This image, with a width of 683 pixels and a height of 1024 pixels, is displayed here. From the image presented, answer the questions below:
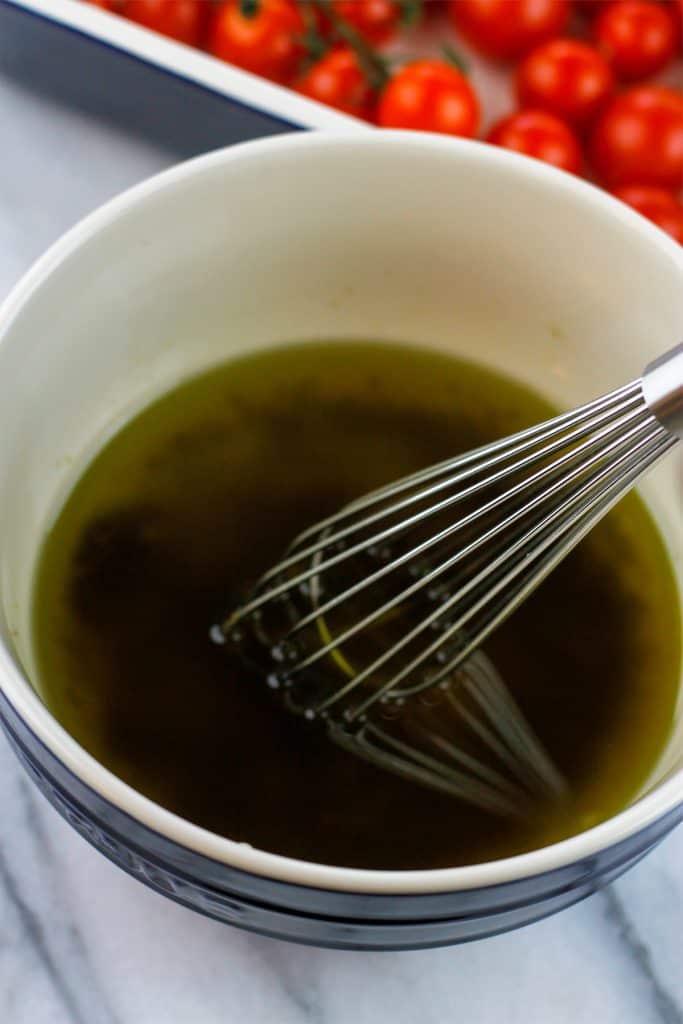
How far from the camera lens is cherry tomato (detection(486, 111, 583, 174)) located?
77 cm

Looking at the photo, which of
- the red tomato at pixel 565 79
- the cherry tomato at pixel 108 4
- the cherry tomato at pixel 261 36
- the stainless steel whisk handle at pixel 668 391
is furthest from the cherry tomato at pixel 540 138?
the stainless steel whisk handle at pixel 668 391

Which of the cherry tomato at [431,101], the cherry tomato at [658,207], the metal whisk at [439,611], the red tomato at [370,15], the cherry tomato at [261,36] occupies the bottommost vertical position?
the metal whisk at [439,611]

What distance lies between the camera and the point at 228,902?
42cm

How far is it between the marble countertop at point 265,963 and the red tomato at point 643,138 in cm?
42

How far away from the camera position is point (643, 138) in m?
0.79

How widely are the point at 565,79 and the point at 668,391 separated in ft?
1.49

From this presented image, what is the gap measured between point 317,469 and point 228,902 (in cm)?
26

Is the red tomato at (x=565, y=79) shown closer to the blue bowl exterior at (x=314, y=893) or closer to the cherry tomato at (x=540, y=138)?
the cherry tomato at (x=540, y=138)

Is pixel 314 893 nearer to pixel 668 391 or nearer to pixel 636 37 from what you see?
pixel 668 391

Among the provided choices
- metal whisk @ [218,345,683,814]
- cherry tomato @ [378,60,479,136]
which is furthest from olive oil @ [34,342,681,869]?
cherry tomato @ [378,60,479,136]

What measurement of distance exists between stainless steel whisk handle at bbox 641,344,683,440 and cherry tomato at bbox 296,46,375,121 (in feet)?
1.45

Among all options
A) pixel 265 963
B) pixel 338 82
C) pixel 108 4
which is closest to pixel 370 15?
pixel 338 82

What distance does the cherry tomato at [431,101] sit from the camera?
2.47 ft

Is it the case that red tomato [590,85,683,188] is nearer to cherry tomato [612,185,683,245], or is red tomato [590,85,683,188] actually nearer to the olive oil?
cherry tomato [612,185,683,245]
